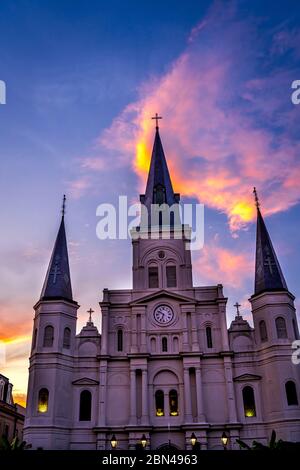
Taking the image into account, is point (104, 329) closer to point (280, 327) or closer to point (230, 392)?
point (230, 392)

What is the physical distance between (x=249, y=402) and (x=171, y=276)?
1306 centimetres

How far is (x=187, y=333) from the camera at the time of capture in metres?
41.1

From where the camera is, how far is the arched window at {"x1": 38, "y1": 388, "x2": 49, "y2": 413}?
37.2m

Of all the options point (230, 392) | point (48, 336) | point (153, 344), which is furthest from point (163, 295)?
point (48, 336)

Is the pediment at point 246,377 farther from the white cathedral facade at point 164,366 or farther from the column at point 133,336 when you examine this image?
the column at point 133,336

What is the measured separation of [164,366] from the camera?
40.3 metres

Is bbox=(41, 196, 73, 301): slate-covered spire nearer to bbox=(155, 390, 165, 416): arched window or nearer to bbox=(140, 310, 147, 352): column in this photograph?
bbox=(140, 310, 147, 352): column

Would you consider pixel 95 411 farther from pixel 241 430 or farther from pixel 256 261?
pixel 256 261

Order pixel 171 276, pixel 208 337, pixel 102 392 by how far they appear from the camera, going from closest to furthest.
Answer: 1. pixel 102 392
2. pixel 208 337
3. pixel 171 276

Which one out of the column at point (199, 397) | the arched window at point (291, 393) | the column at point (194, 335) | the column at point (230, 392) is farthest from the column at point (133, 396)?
the arched window at point (291, 393)
